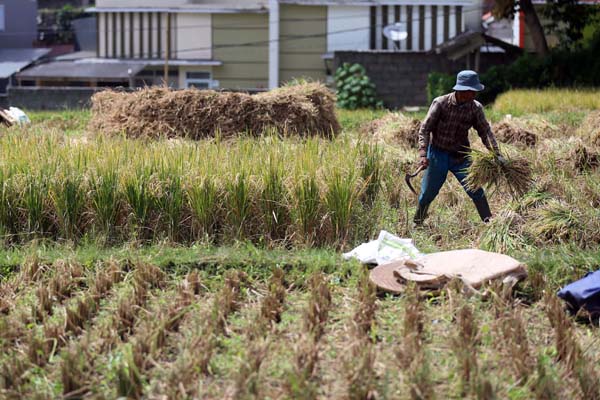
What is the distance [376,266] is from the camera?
25.0ft

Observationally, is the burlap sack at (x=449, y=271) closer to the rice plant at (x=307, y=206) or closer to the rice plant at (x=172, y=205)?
the rice plant at (x=307, y=206)

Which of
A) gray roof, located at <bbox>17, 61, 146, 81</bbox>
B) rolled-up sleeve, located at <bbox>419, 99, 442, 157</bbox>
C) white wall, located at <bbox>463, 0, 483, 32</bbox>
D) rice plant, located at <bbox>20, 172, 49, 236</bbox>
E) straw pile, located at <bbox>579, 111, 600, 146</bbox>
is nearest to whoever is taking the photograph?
rice plant, located at <bbox>20, 172, 49, 236</bbox>

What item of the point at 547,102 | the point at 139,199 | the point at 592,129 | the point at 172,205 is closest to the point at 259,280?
the point at 172,205

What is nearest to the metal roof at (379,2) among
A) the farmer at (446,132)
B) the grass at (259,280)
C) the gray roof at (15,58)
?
the gray roof at (15,58)

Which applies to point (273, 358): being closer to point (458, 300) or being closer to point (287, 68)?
point (458, 300)

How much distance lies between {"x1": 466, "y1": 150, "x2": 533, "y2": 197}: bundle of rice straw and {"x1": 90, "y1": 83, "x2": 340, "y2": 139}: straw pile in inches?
250

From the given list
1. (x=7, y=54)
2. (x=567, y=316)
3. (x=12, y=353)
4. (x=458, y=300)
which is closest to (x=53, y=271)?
(x=12, y=353)

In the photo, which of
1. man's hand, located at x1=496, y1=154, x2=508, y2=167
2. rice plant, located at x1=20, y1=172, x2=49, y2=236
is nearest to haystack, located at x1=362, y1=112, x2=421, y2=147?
man's hand, located at x1=496, y1=154, x2=508, y2=167

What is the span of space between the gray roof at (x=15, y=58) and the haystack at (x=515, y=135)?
24.4 m

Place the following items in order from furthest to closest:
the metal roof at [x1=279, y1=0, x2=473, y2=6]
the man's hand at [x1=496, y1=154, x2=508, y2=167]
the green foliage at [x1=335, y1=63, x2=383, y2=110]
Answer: the metal roof at [x1=279, y1=0, x2=473, y2=6] < the green foliage at [x1=335, y1=63, x2=383, y2=110] < the man's hand at [x1=496, y1=154, x2=508, y2=167]

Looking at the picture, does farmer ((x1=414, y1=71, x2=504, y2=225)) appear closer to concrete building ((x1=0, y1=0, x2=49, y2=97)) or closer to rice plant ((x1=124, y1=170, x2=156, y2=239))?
rice plant ((x1=124, y1=170, x2=156, y2=239))

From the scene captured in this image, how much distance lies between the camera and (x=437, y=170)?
30.8 ft

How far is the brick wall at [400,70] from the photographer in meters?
30.4

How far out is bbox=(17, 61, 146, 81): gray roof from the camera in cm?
3244
